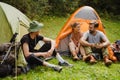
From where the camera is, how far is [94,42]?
8617 mm

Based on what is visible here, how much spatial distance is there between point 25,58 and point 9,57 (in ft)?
1.80

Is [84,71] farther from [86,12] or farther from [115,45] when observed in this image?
[86,12]

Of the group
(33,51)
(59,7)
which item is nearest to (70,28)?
(33,51)

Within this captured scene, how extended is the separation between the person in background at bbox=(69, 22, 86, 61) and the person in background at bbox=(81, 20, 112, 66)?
180 millimetres

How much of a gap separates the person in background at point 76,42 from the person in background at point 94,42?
7.1 inches

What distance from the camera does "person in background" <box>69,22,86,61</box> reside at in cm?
853

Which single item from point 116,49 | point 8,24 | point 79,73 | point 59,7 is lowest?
point 59,7

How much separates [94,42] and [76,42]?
546mm

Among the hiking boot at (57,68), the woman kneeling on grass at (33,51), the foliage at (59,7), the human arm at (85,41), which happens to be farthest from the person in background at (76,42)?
the foliage at (59,7)

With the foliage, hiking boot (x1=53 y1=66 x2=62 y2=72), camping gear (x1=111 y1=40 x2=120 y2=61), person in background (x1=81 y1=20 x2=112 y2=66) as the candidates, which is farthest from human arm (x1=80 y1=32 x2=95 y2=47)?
the foliage

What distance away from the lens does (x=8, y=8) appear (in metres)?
8.83

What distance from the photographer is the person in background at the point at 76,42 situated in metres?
8.53

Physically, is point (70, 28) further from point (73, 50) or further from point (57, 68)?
point (57, 68)

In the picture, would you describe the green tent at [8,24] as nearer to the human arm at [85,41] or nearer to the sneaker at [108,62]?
the human arm at [85,41]
